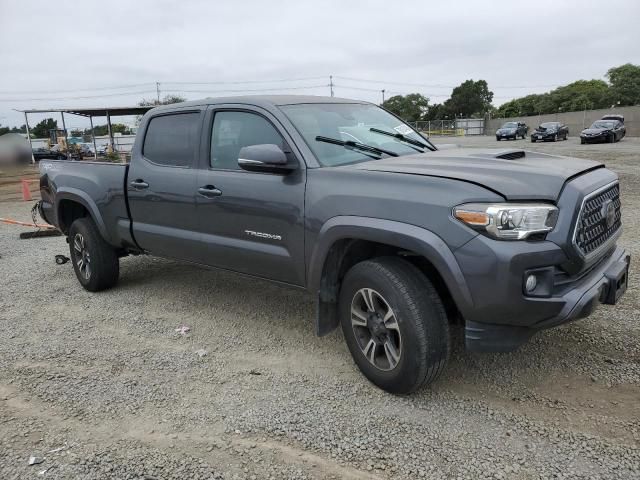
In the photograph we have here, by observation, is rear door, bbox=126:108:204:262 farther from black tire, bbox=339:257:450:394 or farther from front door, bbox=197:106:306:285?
black tire, bbox=339:257:450:394

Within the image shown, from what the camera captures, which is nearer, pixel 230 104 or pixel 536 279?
pixel 536 279

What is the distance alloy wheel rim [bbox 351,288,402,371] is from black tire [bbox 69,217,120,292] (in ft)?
10.5

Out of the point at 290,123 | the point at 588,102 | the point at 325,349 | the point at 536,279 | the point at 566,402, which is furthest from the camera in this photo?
the point at 588,102

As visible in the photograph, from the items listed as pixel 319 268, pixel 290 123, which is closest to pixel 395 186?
pixel 319 268

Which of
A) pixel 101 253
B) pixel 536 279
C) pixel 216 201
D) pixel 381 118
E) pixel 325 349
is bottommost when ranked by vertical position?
pixel 325 349

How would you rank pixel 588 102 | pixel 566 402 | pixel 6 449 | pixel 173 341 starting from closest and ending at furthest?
pixel 6 449 < pixel 566 402 < pixel 173 341 < pixel 588 102

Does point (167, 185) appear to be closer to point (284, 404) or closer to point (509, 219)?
point (284, 404)

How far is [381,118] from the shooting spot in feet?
14.8

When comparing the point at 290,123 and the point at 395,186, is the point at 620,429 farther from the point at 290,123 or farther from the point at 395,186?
the point at 290,123

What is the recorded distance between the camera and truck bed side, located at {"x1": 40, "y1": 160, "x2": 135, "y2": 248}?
4.99 m

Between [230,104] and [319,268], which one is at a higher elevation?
[230,104]

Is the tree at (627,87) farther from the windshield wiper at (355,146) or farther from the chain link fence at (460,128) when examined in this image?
the windshield wiper at (355,146)

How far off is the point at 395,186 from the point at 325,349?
1559 millimetres

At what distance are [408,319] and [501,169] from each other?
3.31ft
